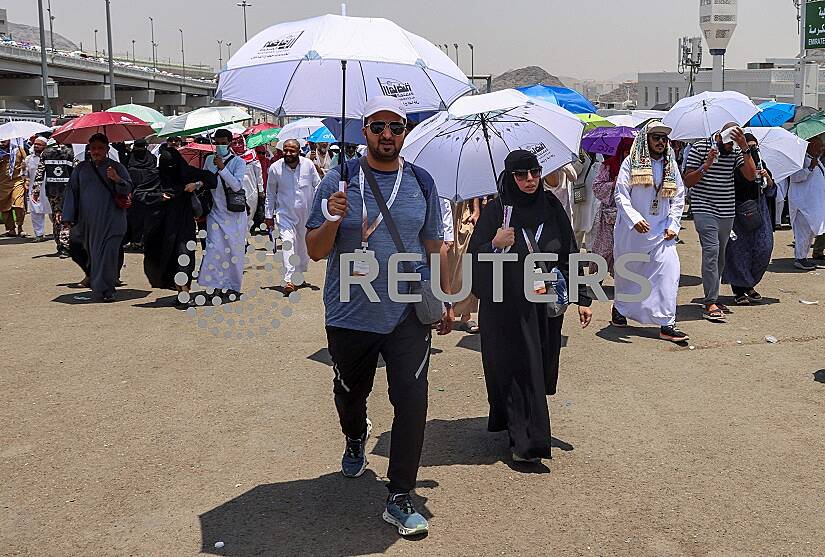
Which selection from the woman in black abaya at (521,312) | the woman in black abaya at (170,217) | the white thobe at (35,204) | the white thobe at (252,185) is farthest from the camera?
the white thobe at (35,204)

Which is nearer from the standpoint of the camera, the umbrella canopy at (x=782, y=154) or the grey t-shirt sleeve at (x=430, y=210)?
the grey t-shirt sleeve at (x=430, y=210)

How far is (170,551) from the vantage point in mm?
3982

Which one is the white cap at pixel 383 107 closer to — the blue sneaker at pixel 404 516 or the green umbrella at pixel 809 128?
the blue sneaker at pixel 404 516

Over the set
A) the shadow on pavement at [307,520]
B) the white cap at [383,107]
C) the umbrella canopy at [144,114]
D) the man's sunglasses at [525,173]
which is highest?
the umbrella canopy at [144,114]

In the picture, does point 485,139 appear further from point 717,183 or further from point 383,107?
point 717,183

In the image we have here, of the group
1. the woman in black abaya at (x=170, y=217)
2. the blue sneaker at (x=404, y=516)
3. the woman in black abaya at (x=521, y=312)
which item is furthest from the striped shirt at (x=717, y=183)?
the blue sneaker at (x=404, y=516)

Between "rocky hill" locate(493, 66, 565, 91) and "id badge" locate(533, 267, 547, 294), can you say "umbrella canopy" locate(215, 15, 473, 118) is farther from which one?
"rocky hill" locate(493, 66, 565, 91)

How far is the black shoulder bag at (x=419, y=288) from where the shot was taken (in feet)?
13.7

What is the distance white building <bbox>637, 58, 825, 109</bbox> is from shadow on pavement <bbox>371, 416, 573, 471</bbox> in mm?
59837

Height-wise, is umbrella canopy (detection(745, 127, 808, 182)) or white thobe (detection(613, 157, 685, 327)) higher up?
umbrella canopy (detection(745, 127, 808, 182))

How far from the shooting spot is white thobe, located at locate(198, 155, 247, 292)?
382 inches

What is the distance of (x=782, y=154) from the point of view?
10938 mm

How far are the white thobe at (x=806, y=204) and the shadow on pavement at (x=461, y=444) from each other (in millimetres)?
7720

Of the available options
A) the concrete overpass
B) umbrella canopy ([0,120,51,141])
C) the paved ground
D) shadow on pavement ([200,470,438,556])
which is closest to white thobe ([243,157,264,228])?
the paved ground
